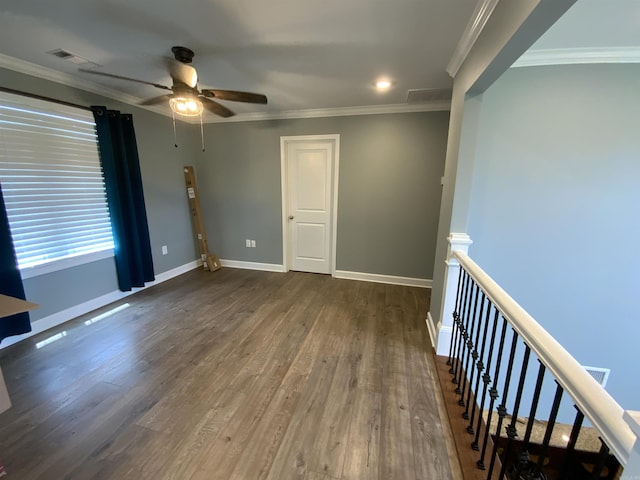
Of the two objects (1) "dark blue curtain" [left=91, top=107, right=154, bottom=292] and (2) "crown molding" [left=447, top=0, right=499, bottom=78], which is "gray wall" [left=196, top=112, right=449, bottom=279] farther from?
(2) "crown molding" [left=447, top=0, right=499, bottom=78]

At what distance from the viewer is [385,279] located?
3.95 m

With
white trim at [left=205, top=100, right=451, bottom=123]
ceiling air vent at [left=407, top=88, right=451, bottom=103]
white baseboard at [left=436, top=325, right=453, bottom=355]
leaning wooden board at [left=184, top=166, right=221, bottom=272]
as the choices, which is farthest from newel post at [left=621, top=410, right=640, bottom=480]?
leaning wooden board at [left=184, top=166, right=221, bottom=272]

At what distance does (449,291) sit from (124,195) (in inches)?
143

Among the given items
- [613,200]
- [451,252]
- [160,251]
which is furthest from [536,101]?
[160,251]

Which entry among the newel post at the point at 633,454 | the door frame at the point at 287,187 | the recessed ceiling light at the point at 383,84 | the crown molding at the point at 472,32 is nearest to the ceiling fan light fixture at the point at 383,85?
the recessed ceiling light at the point at 383,84

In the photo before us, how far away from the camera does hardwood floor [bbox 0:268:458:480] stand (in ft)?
4.61

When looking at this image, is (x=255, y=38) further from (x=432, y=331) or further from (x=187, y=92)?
(x=432, y=331)

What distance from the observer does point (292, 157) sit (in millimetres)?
4070

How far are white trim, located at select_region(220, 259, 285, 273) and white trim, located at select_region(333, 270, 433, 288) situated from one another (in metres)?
0.97

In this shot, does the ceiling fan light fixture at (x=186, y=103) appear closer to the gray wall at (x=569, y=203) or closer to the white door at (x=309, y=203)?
the white door at (x=309, y=203)

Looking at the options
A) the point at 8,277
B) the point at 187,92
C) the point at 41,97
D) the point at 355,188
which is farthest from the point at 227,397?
the point at 41,97

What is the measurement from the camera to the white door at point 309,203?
13.0 feet

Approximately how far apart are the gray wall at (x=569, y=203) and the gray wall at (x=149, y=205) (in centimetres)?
383

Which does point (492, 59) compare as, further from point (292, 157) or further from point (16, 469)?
point (16, 469)
